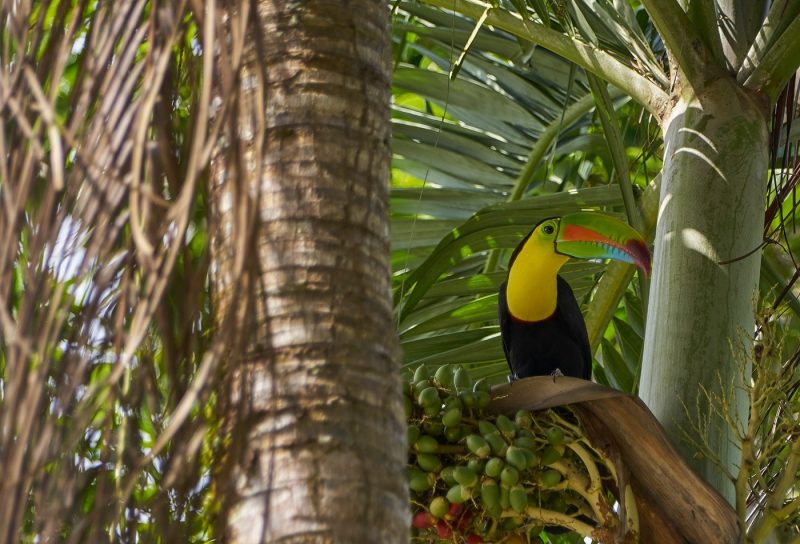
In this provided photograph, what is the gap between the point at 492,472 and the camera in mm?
2168

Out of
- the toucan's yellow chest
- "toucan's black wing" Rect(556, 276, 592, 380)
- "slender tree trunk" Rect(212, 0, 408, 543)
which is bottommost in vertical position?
"slender tree trunk" Rect(212, 0, 408, 543)

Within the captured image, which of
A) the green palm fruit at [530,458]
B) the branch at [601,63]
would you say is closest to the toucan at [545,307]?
the branch at [601,63]

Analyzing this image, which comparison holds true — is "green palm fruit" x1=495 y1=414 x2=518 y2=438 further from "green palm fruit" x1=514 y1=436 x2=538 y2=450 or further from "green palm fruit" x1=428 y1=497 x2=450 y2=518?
"green palm fruit" x1=428 y1=497 x2=450 y2=518

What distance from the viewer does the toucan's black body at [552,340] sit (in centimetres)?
351

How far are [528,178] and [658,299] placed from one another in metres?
1.45

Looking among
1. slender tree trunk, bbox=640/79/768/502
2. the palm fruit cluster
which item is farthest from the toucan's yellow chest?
the palm fruit cluster

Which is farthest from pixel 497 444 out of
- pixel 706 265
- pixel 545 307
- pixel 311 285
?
pixel 545 307

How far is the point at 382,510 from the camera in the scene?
1.32 meters

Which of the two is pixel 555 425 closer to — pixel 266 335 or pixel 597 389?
pixel 597 389

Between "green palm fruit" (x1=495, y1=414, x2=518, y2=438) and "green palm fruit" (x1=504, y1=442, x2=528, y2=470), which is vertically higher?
"green palm fruit" (x1=495, y1=414, x2=518, y2=438)

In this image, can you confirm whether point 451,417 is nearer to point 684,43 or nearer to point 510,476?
point 510,476

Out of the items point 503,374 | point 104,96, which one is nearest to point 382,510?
point 104,96

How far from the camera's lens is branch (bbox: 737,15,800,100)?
8.37 feet

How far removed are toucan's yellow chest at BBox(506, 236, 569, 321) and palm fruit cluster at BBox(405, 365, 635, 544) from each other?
1.22m
